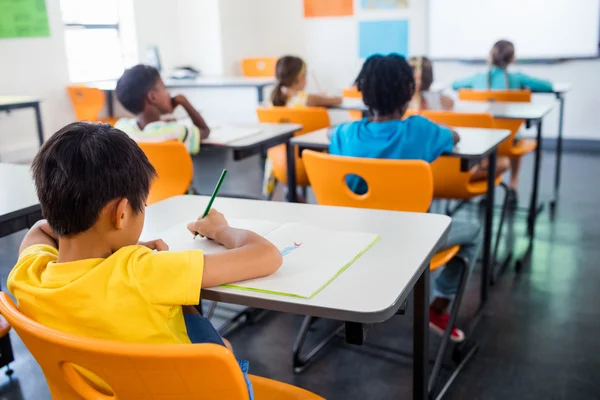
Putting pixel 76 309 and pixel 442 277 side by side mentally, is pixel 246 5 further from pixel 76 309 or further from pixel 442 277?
→ pixel 76 309

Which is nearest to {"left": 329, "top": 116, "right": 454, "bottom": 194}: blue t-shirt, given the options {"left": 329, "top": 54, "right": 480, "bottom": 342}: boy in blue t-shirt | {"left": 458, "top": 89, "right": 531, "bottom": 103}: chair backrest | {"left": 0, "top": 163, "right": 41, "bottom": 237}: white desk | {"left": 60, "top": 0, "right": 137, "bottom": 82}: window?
{"left": 329, "top": 54, "right": 480, "bottom": 342}: boy in blue t-shirt

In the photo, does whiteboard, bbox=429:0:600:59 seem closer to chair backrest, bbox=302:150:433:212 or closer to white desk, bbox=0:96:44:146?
white desk, bbox=0:96:44:146

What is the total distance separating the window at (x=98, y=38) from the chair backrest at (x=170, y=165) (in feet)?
14.0

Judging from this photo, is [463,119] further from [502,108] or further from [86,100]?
[86,100]

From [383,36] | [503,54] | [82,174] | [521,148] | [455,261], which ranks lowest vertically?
[455,261]

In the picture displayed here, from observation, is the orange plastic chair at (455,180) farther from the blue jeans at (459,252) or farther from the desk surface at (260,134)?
the desk surface at (260,134)

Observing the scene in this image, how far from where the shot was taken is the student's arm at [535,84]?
14.0 ft

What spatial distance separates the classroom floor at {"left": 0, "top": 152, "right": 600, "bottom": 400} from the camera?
2.04 metres

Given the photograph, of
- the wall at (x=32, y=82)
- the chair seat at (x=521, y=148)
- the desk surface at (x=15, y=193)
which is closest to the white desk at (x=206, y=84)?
the wall at (x=32, y=82)

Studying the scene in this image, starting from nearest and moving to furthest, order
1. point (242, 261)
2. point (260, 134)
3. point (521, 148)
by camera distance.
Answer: point (242, 261) < point (260, 134) < point (521, 148)

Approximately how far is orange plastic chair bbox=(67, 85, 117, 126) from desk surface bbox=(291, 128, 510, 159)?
3.58 meters

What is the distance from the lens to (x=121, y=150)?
0.98 m

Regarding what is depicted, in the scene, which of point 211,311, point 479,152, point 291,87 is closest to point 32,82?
point 291,87

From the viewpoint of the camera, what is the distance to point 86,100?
18.9 ft
